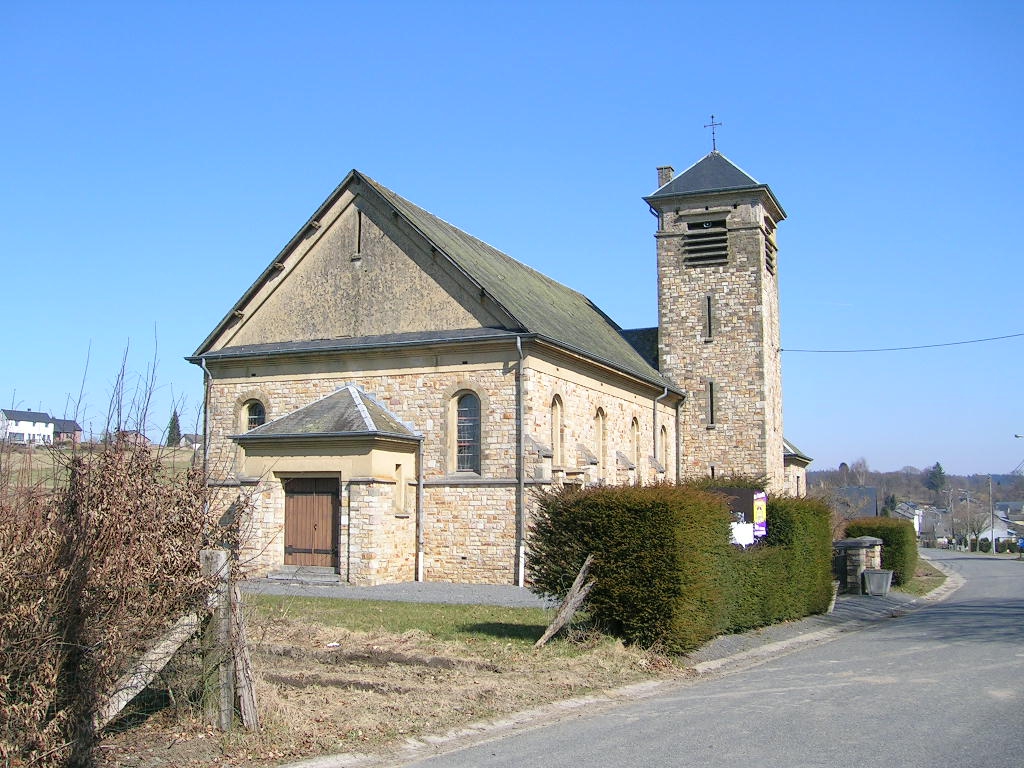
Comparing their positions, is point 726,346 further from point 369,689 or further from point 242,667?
point 242,667

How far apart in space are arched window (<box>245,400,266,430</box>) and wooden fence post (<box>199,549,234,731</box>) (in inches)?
783

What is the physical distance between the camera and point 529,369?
24953mm

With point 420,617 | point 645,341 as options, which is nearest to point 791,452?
point 645,341

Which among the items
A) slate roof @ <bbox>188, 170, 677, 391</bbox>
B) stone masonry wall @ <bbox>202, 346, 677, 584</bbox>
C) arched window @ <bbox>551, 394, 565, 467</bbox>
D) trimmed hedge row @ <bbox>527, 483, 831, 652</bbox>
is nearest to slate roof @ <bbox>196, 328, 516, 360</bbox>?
slate roof @ <bbox>188, 170, 677, 391</bbox>

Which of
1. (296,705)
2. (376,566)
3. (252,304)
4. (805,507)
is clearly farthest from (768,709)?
(252,304)

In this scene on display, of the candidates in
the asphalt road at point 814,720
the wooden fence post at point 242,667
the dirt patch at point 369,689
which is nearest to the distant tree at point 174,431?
the wooden fence post at point 242,667

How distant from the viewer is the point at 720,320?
118 ft

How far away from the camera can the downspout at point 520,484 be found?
24172 millimetres

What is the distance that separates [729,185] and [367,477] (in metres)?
19.6

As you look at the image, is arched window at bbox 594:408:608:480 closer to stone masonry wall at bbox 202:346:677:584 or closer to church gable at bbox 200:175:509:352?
stone masonry wall at bbox 202:346:677:584

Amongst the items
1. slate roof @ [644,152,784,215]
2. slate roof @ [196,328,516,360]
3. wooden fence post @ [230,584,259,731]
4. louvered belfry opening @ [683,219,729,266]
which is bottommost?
wooden fence post @ [230,584,259,731]

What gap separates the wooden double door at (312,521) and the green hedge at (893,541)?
51.3 feet

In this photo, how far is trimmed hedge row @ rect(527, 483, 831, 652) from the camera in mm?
13828

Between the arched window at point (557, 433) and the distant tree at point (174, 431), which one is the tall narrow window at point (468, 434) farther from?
the distant tree at point (174, 431)
